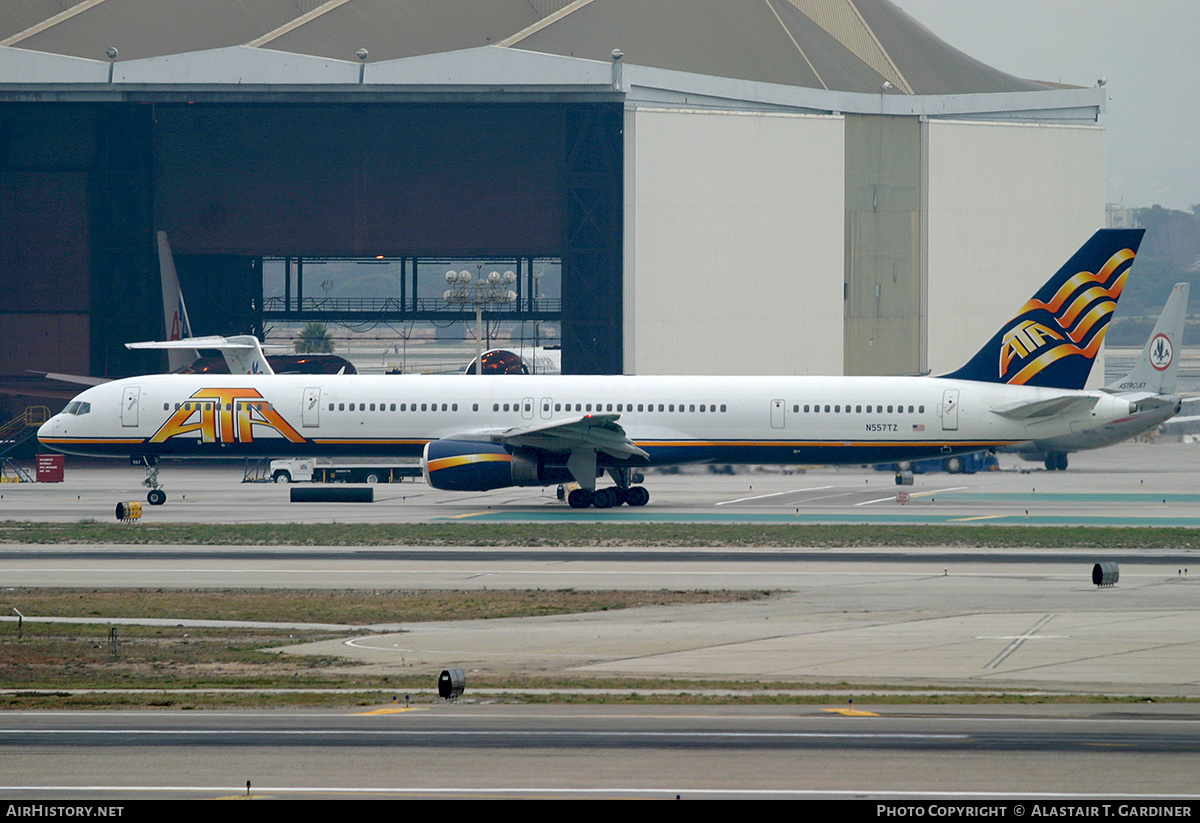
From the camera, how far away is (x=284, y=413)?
45.2 m

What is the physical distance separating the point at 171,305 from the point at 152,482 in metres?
25.0

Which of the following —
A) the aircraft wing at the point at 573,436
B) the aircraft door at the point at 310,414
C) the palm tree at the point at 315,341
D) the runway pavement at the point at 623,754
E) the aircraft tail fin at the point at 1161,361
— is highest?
the palm tree at the point at 315,341

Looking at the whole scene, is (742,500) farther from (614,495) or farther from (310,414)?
(310,414)

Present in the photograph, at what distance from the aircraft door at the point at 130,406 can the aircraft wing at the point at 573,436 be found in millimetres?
11537

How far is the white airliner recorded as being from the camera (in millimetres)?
44125

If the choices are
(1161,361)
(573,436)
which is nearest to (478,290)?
(573,436)

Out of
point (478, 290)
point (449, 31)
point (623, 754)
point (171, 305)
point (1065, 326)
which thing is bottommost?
point (623, 754)

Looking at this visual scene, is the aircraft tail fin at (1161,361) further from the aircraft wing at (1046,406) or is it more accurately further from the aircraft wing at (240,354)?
the aircraft wing at (240,354)

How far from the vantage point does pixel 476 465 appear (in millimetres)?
42531

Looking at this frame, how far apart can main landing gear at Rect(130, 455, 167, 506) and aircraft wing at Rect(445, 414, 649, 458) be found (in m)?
10.7

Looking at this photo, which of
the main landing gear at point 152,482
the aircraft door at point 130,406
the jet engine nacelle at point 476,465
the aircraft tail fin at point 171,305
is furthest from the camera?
the aircraft tail fin at point 171,305

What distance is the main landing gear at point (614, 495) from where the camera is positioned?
145 ft

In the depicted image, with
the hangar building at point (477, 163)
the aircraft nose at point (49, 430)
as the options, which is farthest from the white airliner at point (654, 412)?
the hangar building at point (477, 163)

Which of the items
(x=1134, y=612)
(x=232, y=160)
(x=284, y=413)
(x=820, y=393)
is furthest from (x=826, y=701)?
(x=232, y=160)
